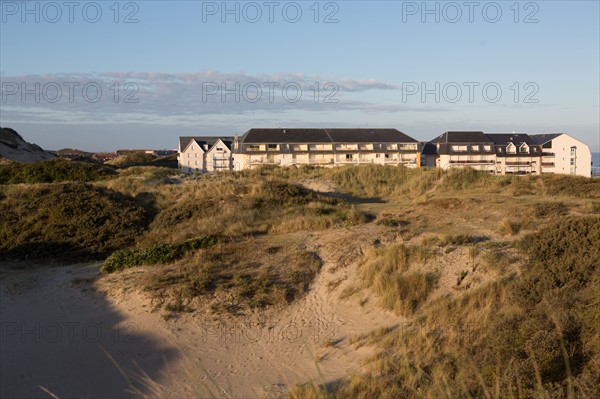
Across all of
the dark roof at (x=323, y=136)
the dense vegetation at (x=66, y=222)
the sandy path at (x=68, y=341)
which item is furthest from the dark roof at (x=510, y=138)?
the sandy path at (x=68, y=341)

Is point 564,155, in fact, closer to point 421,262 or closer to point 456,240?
point 456,240

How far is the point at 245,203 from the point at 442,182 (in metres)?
10.6

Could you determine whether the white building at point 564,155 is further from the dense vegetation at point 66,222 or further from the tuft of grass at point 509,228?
the dense vegetation at point 66,222

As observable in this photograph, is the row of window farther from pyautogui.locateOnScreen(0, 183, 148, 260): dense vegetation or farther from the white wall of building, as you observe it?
pyautogui.locateOnScreen(0, 183, 148, 260): dense vegetation

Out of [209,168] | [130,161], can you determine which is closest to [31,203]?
[209,168]

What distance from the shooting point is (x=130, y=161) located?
7119 centimetres

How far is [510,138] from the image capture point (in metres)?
60.9

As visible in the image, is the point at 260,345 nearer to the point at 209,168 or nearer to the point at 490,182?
the point at 490,182

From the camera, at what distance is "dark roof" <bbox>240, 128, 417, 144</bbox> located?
55.6 m

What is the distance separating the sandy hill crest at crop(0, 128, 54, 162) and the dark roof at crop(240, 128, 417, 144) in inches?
805

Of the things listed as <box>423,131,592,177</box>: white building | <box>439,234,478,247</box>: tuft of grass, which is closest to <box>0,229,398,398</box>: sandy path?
<box>439,234,478,247</box>: tuft of grass


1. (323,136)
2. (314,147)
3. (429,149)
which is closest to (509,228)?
(314,147)

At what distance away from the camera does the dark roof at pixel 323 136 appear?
182 feet

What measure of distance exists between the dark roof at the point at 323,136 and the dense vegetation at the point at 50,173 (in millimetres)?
19820
